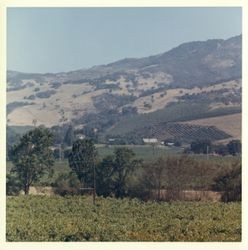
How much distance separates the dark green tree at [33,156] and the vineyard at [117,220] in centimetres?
64

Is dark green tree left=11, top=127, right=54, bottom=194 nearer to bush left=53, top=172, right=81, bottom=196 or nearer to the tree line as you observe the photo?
the tree line

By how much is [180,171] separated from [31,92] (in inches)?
138

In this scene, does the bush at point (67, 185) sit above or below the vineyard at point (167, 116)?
below

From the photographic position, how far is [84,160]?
14.2 m

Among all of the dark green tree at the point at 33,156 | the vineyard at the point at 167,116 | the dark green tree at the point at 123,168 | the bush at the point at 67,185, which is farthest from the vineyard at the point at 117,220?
the vineyard at the point at 167,116

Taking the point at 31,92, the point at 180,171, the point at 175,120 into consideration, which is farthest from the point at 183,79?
the point at 31,92

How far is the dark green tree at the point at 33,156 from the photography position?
13.9 m

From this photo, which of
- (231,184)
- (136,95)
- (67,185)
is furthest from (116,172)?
(136,95)

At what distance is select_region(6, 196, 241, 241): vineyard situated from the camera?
9148mm

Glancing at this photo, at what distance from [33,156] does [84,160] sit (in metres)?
1.21

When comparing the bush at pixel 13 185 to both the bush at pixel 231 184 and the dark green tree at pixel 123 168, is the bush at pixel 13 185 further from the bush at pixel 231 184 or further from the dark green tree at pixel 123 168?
the bush at pixel 231 184

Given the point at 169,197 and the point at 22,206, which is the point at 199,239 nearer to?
the point at 22,206

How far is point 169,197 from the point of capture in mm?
13594
